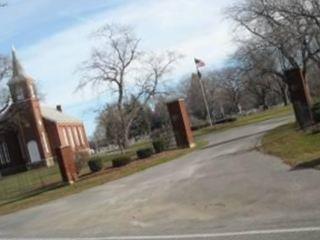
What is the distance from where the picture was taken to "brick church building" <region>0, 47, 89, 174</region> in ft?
247

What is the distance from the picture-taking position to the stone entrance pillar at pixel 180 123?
38.2m

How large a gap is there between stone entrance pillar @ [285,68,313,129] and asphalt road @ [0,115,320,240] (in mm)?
9666

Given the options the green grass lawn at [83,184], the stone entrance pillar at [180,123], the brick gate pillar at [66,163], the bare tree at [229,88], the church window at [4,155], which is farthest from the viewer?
the bare tree at [229,88]

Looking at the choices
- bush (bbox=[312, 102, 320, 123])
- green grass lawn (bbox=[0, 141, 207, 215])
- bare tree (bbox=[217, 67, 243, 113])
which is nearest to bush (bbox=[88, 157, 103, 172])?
green grass lawn (bbox=[0, 141, 207, 215])

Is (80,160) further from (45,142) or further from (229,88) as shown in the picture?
(229,88)

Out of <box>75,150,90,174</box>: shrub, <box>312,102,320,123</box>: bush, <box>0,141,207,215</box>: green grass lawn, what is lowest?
<box>0,141,207,215</box>: green grass lawn

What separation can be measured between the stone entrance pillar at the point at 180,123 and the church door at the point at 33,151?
40025mm

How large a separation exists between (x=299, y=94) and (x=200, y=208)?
19604 millimetres

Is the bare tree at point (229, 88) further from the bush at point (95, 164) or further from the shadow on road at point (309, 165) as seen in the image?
the shadow on road at point (309, 165)

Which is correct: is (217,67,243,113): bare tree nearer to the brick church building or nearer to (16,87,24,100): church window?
the brick church building

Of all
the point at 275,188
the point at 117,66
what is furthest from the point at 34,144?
the point at 275,188

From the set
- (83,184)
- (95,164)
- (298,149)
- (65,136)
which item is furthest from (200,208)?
(65,136)

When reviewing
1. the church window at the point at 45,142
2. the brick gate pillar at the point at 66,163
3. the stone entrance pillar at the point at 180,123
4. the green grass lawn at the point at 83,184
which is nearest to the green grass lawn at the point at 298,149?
the green grass lawn at the point at 83,184

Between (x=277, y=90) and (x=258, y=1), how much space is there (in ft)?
195
